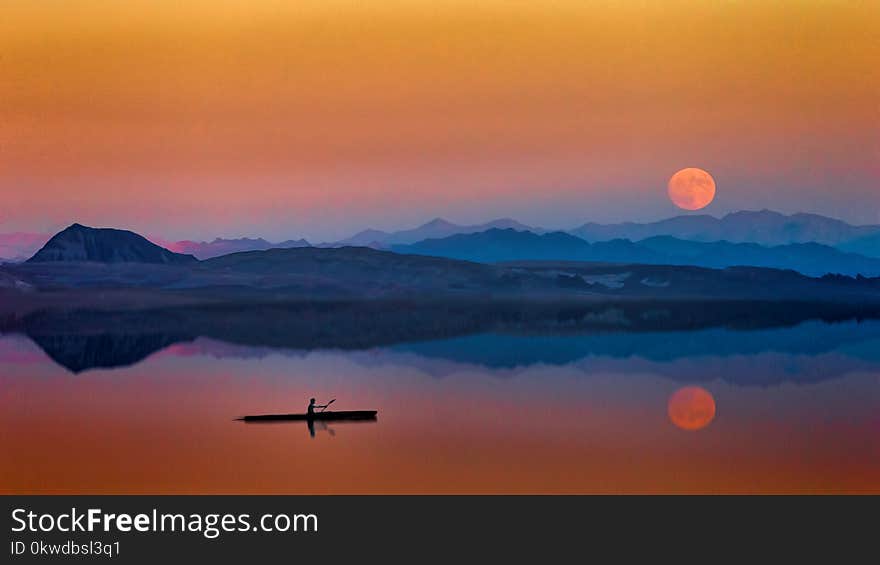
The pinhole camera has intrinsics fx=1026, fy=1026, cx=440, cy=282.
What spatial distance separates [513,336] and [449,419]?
27.8 m

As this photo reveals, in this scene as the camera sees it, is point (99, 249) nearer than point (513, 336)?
No

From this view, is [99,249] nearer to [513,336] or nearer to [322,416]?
[513,336]

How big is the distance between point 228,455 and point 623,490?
8259 mm

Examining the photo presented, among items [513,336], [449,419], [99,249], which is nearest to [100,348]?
[513,336]

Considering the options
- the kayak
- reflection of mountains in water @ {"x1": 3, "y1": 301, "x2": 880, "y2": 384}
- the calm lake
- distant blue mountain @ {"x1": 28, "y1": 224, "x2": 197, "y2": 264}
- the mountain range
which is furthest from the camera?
distant blue mountain @ {"x1": 28, "y1": 224, "x2": 197, "y2": 264}

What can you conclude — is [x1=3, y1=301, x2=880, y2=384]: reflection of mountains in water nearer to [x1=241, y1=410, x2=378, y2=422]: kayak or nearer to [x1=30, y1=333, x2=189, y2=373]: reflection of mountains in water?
[x1=30, y1=333, x2=189, y2=373]: reflection of mountains in water

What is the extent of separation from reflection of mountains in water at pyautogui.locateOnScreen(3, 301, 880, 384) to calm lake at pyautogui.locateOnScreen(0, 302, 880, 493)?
15.3 inches

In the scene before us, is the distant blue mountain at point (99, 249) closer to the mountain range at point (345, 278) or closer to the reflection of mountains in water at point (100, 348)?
the mountain range at point (345, 278)

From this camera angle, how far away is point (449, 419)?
83.5 feet

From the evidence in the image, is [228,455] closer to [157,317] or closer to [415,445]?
[415,445]

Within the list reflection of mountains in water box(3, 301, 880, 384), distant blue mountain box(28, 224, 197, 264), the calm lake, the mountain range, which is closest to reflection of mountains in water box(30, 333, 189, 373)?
reflection of mountains in water box(3, 301, 880, 384)

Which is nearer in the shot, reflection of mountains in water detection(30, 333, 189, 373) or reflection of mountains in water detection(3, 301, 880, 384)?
reflection of mountains in water detection(3, 301, 880, 384)

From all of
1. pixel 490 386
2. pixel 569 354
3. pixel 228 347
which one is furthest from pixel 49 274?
pixel 490 386

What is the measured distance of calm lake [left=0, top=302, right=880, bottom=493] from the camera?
63.9 ft
